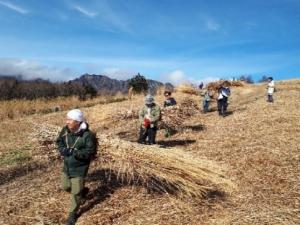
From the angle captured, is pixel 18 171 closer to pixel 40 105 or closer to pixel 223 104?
pixel 223 104

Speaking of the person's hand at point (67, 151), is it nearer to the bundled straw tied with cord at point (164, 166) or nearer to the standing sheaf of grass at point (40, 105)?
the bundled straw tied with cord at point (164, 166)

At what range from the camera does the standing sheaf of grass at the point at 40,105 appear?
22.8 meters

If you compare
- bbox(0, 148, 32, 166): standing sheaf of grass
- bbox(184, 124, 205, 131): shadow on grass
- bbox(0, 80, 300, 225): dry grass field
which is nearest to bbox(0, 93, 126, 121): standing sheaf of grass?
bbox(0, 148, 32, 166): standing sheaf of grass

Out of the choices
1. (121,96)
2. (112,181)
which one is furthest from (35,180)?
(121,96)

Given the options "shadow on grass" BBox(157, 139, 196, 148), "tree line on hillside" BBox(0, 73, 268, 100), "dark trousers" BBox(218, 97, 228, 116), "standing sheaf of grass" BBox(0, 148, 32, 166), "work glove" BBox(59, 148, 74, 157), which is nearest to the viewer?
"work glove" BBox(59, 148, 74, 157)

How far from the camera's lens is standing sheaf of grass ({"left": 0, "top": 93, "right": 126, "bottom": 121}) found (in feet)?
74.9

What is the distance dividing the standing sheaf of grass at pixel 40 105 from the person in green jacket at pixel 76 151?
14.5 meters

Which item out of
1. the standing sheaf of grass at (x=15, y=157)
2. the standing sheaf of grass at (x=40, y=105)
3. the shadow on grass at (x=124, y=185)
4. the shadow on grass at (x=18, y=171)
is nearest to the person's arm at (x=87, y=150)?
the shadow on grass at (x=124, y=185)

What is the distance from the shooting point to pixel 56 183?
31.9ft

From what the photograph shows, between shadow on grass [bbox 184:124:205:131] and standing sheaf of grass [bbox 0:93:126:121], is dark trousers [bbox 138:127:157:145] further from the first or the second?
standing sheaf of grass [bbox 0:93:126:121]

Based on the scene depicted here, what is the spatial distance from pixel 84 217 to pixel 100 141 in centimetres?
126

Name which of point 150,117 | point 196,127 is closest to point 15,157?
point 150,117

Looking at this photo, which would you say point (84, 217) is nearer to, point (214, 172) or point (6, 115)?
point (214, 172)

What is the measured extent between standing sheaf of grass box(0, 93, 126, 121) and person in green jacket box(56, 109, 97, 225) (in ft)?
47.5
